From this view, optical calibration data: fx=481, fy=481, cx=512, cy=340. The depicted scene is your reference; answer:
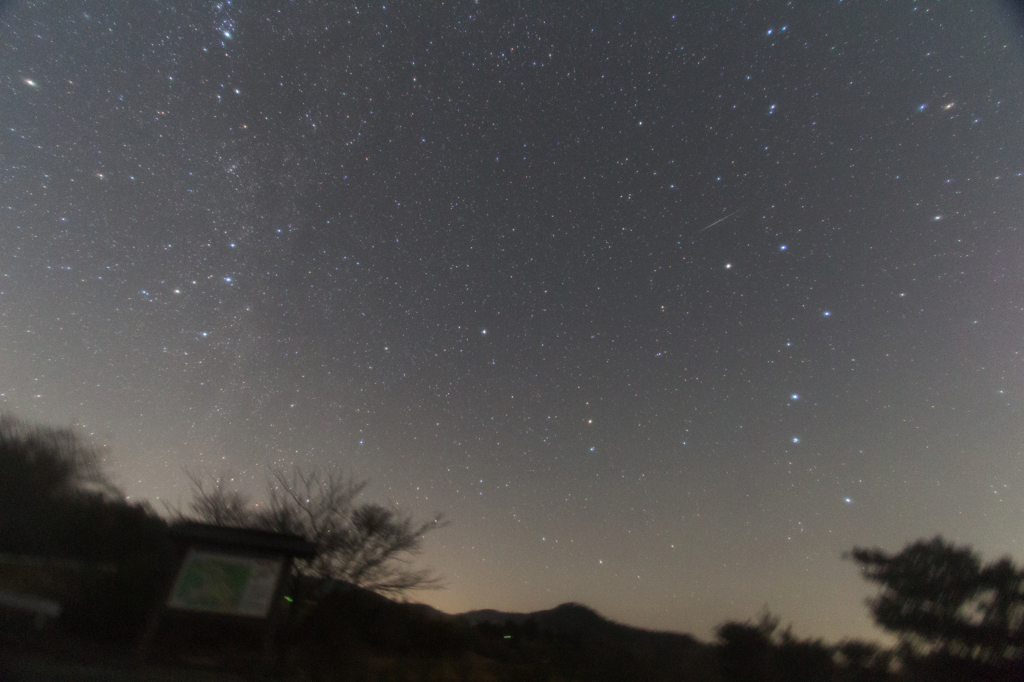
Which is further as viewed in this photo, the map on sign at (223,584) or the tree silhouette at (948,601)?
the tree silhouette at (948,601)

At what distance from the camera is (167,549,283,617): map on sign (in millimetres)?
9672

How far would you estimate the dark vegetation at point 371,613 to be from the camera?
11.5 meters

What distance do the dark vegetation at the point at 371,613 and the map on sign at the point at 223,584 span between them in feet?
5.05

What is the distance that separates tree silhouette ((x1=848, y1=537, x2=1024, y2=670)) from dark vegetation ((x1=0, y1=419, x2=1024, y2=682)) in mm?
48

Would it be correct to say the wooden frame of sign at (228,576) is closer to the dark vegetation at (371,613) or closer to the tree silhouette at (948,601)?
the dark vegetation at (371,613)

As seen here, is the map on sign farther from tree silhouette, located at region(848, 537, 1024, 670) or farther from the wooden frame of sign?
tree silhouette, located at region(848, 537, 1024, 670)

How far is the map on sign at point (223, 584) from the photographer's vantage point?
967 cm

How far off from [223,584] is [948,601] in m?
23.9

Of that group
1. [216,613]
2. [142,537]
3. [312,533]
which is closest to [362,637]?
[312,533]

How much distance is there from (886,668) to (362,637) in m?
16.9

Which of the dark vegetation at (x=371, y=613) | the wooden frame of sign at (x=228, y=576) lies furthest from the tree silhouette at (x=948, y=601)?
the wooden frame of sign at (x=228, y=576)

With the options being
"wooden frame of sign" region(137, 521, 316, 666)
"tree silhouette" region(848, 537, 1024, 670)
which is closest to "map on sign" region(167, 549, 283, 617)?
"wooden frame of sign" region(137, 521, 316, 666)

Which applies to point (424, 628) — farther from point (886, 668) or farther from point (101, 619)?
point (886, 668)

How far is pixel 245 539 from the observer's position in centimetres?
1020
